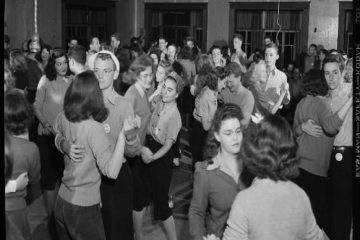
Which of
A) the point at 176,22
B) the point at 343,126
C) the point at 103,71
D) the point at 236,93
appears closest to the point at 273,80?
the point at 236,93

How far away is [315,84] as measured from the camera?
4.24 meters

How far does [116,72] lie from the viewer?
4.04 meters

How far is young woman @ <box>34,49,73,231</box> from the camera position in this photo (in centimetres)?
491

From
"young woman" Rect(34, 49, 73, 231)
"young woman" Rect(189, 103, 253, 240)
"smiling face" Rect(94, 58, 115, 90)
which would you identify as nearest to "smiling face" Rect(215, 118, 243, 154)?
"young woman" Rect(189, 103, 253, 240)

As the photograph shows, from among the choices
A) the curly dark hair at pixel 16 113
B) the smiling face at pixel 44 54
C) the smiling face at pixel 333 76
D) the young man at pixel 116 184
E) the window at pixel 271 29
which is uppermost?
the window at pixel 271 29

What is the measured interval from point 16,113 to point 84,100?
42cm

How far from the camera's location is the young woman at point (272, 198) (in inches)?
94.3

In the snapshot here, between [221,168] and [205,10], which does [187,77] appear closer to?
[205,10]

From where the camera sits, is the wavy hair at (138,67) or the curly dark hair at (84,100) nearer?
the curly dark hair at (84,100)

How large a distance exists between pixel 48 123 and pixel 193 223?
2382 mm

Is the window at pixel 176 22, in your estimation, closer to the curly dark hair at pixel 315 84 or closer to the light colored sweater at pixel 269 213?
the curly dark hair at pixel 315 84

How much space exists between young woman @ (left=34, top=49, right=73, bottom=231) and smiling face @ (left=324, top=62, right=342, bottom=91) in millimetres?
2219

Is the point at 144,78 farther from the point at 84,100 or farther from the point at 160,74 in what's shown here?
the point at 160,74

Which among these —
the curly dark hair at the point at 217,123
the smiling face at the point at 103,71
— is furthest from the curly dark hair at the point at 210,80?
the curly dark hair at the point at 217,123
